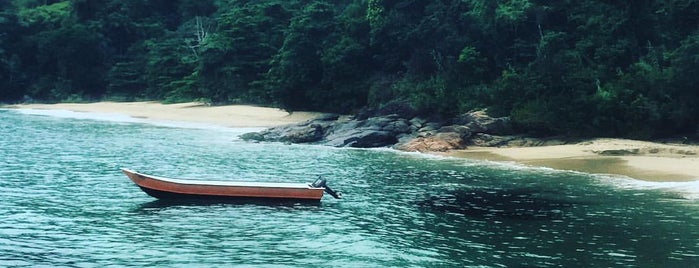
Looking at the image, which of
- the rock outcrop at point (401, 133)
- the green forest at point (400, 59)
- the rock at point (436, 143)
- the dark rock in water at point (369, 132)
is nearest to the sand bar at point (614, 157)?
the rock at point (436, 143)

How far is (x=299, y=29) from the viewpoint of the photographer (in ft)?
245

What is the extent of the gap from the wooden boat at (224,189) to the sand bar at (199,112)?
125 ft

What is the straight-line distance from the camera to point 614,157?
144 ft

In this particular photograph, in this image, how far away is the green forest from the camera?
165ft

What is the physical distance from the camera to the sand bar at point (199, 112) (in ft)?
242

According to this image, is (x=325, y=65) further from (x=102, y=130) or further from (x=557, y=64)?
(x=557, y=64)

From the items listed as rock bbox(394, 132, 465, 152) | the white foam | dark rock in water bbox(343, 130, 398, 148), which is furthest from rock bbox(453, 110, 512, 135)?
the white foam

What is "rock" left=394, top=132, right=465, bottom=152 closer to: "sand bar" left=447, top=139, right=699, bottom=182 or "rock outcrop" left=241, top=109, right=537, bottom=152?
"rock outcrop" left=241, top=109, right=537, bottom=152

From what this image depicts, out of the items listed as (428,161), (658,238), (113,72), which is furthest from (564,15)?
(113,72)

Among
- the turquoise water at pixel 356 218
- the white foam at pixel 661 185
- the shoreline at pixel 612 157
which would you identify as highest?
the shoreline at pixel 612 157

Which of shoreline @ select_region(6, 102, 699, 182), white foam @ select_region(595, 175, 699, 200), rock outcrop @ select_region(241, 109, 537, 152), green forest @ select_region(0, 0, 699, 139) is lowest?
white foam @ select_region(595, 175, 699, 200)

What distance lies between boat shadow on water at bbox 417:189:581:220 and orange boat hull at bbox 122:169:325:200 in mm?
4831

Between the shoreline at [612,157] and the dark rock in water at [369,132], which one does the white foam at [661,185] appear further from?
the dark rock in water at [369,132]

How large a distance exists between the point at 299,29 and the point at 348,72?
7.72m
